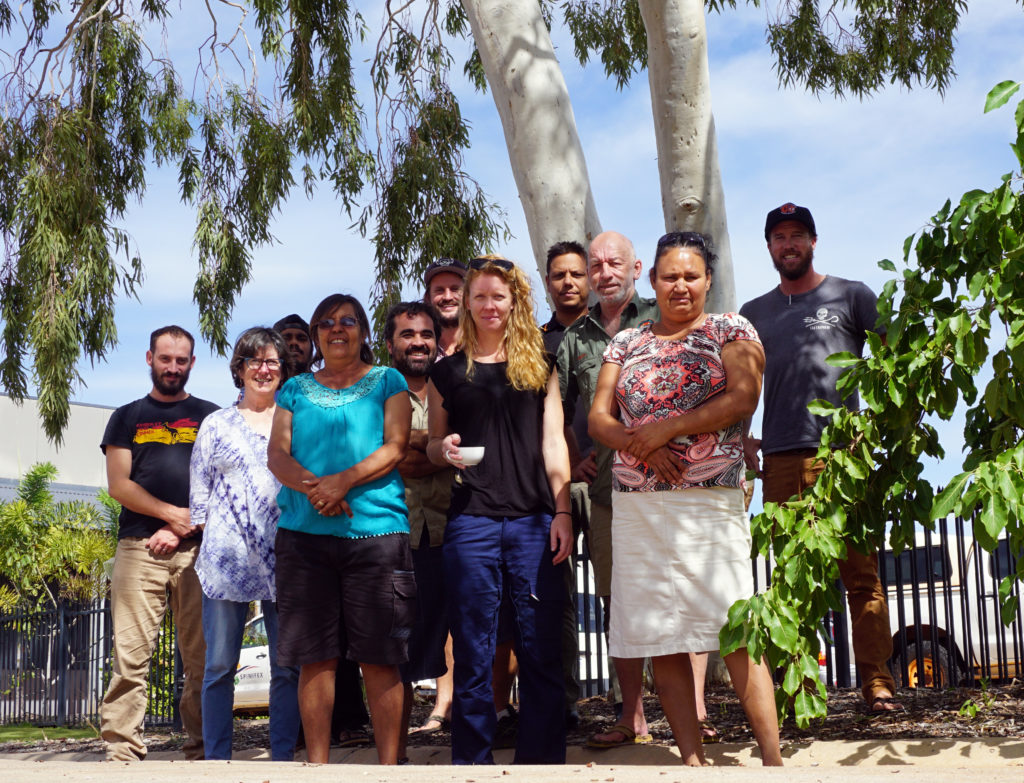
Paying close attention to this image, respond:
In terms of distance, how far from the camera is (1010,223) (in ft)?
12.5

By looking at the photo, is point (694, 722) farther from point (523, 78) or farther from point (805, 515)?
point (523, 78)

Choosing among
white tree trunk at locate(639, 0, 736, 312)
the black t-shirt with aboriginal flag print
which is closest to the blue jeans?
the black t-shirt with aboriginal flag print

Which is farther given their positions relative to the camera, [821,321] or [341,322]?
[821,321]

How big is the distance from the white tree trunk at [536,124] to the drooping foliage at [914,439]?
2562 mm

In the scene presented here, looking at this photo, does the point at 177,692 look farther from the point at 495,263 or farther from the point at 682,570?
the point at 682,570

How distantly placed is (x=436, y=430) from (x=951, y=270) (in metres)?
1.98

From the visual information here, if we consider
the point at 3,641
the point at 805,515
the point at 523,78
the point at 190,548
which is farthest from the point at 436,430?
the point at 3,641

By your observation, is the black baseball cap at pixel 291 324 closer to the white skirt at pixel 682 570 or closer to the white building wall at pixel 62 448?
the white skirt at pixel 682 570

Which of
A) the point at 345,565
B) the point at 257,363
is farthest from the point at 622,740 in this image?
the point at 257,363

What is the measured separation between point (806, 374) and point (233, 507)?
254cm

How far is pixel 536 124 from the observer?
21.3 ft

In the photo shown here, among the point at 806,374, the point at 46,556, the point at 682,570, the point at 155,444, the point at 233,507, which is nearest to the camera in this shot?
the point at 682,570

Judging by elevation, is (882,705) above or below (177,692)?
above

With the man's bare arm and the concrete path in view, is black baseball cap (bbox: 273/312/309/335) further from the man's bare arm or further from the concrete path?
the concrete path
